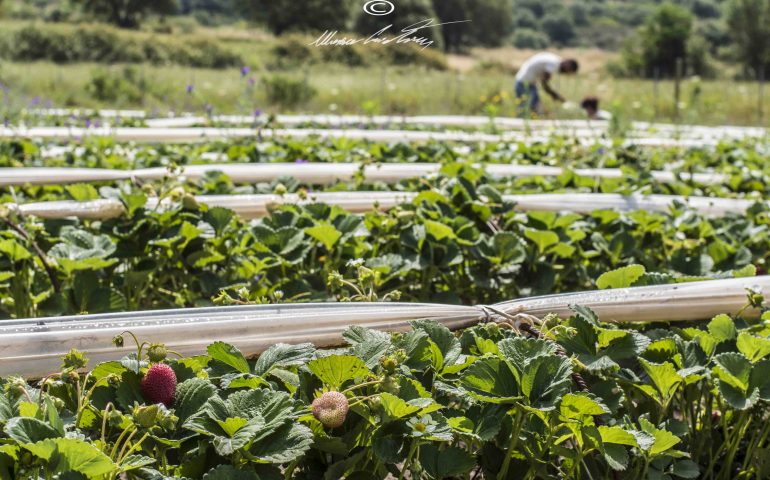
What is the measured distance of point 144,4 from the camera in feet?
160

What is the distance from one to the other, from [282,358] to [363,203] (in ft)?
5.66

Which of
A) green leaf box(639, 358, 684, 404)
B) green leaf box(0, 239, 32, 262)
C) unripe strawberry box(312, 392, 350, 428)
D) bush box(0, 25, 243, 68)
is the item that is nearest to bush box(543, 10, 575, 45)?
bush box(0, 25, 243, 68)

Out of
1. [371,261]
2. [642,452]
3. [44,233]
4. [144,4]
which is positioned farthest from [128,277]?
[144,4]

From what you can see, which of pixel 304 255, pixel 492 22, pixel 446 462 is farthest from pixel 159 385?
pixel 492 22

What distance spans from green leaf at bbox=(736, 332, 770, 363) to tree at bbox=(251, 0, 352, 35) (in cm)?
3345

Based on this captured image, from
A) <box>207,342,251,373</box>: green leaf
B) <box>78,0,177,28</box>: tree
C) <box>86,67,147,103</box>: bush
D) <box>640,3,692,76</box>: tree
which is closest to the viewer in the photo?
<box>207,342,251,373</box>: green leaf

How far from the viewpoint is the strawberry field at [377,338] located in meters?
1.08

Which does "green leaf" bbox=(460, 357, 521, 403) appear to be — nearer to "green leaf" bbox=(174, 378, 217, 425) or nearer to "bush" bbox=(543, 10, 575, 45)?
"green leaf" bbox=(174, 378, 217, 425)

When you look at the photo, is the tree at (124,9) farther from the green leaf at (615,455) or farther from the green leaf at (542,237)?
the green leaf at (615,455)

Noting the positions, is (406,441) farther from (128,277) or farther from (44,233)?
(44,233)

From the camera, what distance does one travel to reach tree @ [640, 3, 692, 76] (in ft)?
155

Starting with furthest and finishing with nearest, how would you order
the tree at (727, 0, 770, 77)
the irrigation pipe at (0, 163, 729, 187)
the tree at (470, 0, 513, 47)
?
1. the tree at (470, 0, 513, 47)
2. the tree at (727, 0, 770, 77)
3. the irrigation pipe at (0, 163, 729, 187)

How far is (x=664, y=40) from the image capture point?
49.0m

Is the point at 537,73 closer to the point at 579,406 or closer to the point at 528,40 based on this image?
the point at 579,406
